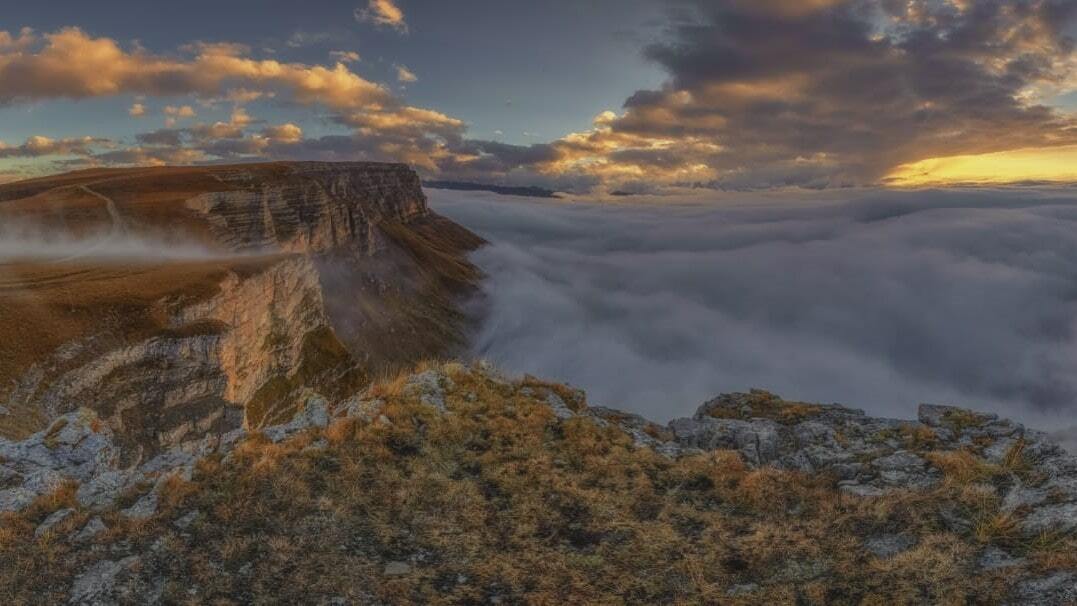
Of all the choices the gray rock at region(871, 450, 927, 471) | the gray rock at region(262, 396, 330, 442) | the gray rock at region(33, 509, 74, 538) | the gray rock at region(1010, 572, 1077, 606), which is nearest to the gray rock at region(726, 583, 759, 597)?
the gray rock at region(1010, 572, 1077, 606)

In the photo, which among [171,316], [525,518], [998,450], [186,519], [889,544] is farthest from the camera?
[171,316]

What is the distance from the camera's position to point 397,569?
33.4ft

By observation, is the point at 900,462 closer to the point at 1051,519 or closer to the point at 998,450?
the point at 998,450

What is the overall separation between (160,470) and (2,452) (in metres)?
6.06

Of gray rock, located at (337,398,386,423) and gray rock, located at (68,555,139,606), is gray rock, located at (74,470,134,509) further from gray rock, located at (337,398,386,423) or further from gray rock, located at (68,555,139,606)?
gray rock, located at (337,398,386,423)

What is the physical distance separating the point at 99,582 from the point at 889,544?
50.4 feet

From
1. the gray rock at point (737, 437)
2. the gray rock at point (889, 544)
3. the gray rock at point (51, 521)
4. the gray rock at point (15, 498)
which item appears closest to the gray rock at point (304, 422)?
the gray rock at point (51, 521)

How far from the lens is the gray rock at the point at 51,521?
37.2 ft

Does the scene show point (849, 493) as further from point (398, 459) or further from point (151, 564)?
point (151, 564)

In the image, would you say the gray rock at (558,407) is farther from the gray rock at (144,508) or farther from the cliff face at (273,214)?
the cliff face at (273,214)

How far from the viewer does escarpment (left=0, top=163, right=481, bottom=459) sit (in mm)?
54594

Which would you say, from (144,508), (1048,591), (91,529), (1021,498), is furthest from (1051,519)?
(91,529)

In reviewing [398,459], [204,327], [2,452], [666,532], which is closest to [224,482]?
[398,459]

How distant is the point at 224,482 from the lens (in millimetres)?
12883
